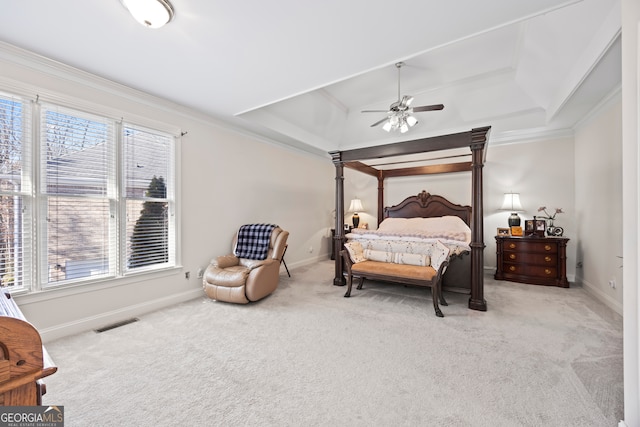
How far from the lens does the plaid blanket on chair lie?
148 inches

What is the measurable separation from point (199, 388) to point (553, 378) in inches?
92.9

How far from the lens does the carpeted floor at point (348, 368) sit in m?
1.51

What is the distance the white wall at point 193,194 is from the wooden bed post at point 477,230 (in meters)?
3.16

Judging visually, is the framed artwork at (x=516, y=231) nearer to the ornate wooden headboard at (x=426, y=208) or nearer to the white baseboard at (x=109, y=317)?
the ornate wooden headboard at (x=426, y=208)

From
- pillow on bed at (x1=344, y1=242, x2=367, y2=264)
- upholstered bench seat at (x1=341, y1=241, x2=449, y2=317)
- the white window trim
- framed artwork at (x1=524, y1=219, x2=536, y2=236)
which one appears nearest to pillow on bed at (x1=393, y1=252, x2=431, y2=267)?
upholstered bench seat at (x1=341, y1=241, x2=449, y2=317)

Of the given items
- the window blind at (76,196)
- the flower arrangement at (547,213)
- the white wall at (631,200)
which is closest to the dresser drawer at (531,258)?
the flower arrangement at (547,213)

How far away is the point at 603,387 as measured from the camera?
66.5 inches

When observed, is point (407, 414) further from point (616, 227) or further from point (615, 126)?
point (615, 126)

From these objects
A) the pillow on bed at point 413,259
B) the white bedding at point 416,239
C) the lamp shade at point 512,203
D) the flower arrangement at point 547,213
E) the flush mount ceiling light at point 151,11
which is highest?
the flush mount ceiling light at point 151,11

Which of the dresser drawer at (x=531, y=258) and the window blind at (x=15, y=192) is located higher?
the window blind at (x=15, y=192)

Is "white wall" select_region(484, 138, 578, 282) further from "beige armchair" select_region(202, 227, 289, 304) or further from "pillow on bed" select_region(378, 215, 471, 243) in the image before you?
"beige armchair" select_region(202, 227, 289, 304)

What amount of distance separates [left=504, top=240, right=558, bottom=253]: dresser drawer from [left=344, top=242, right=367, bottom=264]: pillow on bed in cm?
243

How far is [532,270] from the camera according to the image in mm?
4102

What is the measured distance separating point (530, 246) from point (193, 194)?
5027 mm
